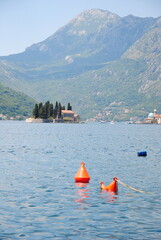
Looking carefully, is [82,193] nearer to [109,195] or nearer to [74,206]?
[109,195]

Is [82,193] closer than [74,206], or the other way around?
[74,206]

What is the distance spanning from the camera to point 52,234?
30.9m

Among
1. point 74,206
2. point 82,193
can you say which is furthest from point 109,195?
point 74,206

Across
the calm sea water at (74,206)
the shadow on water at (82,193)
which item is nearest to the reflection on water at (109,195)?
the calm sea water at (74,206)

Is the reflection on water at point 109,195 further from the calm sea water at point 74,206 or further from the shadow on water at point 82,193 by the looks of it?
the shadow on water at point 82,193

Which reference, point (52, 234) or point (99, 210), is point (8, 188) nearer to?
point (99, 210)

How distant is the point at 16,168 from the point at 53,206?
→ 90.2ft

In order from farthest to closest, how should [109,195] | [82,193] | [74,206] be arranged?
[82,193]
[109,195]
[74,206]

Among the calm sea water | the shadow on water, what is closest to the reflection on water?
the calm sea water

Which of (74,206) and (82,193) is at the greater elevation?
(82,193)

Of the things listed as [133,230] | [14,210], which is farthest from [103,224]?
[14,210]

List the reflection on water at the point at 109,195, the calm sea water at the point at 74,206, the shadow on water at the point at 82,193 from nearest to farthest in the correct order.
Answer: the calm sea water at the point at 74,206, the shadow on water at the point at 82,193, the reflection on water at the point at 109,195

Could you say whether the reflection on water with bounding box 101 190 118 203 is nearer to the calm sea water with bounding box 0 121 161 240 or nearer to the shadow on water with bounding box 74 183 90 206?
the calm sea water with bounding box 0 121 161 240

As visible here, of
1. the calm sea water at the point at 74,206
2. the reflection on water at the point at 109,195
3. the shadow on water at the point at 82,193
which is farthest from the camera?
the reflection on water at the point at 109,195
